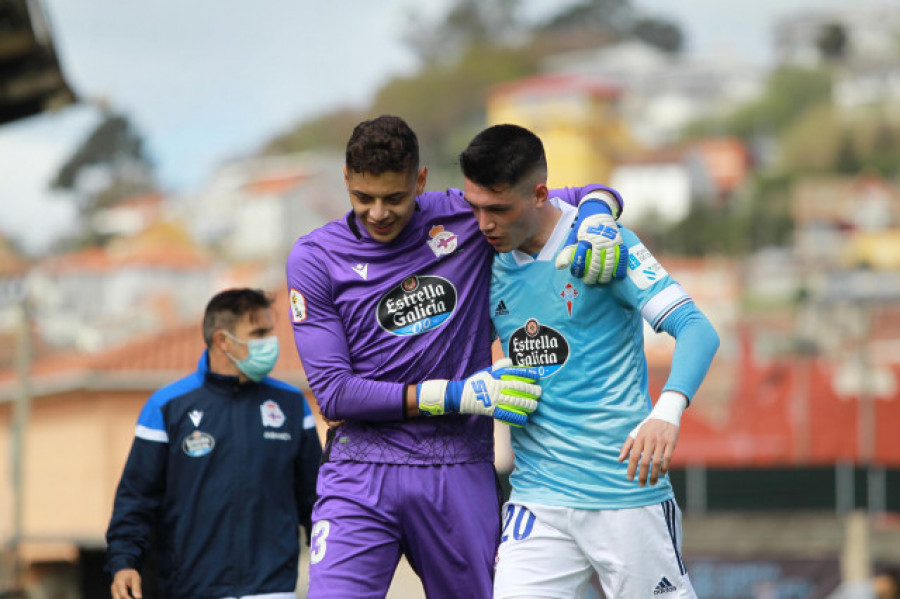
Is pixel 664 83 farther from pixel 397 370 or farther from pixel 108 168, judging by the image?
pixel 397 370

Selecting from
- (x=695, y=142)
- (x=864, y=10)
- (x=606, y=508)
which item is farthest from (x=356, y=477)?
(x=864, y=10)

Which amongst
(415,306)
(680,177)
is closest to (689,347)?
(415,306)

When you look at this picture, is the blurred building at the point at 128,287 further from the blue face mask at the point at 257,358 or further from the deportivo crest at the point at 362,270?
the deportivo crest at the point at 362,270

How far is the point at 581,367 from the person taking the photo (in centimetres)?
489

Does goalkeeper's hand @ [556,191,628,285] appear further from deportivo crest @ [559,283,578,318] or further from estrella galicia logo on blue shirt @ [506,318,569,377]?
estrella galicia logo on blue shirt @ [506,318,569,377]

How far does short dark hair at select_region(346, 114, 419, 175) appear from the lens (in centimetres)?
479

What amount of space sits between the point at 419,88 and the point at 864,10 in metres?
59.2

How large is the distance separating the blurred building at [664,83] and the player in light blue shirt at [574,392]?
13774 cm

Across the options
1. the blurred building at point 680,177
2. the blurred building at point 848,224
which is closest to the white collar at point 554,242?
the blurred building at point 848,224

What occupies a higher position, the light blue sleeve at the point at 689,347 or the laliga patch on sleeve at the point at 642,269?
the laliga patch on sleeve at the point at 642,269

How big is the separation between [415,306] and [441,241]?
0.27 meters

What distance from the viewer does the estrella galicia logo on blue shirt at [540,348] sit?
492 centimetres

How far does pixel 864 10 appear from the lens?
172500 mm

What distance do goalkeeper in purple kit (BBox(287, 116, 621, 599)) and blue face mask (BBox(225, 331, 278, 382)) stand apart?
1.23 m
